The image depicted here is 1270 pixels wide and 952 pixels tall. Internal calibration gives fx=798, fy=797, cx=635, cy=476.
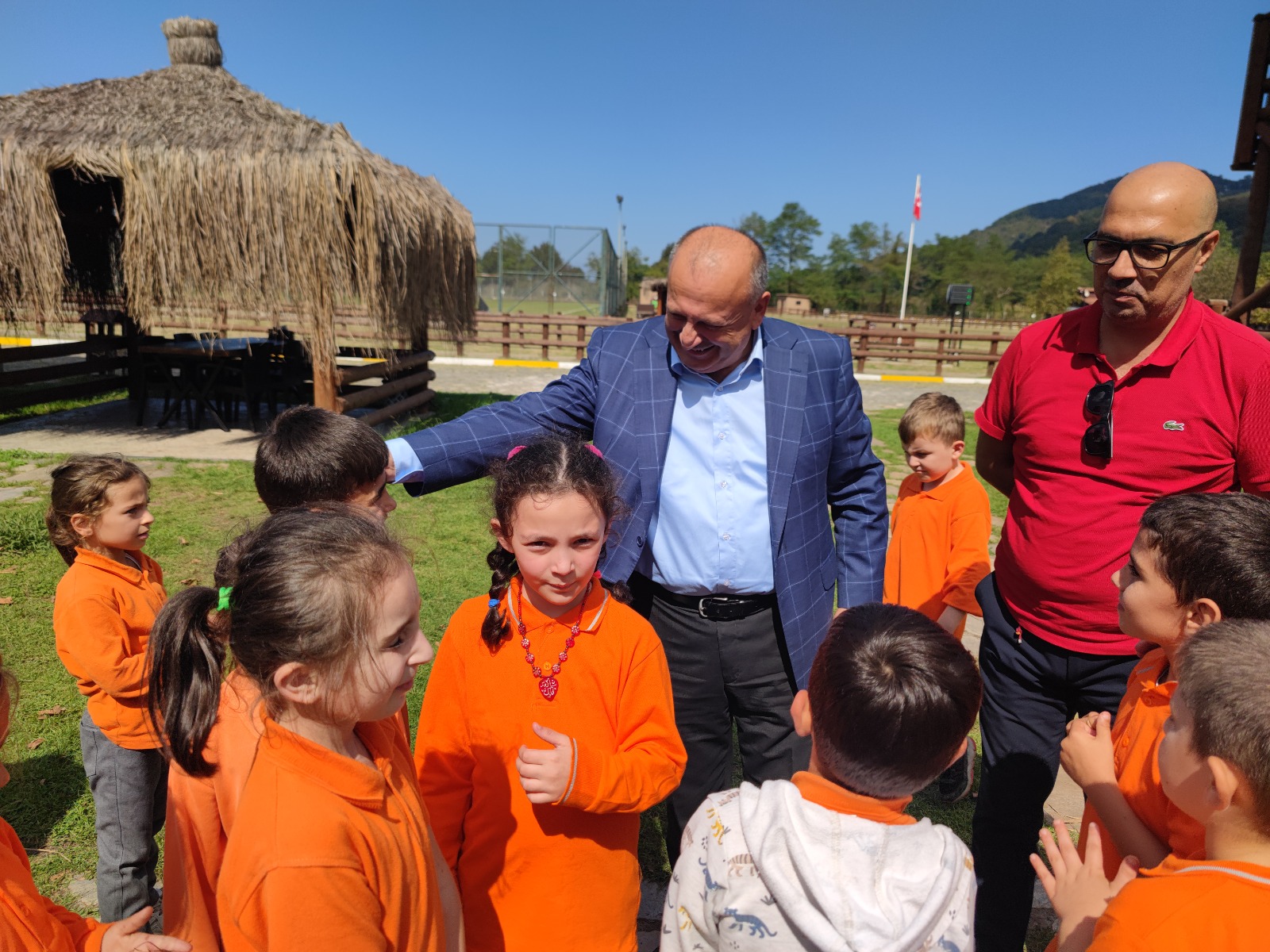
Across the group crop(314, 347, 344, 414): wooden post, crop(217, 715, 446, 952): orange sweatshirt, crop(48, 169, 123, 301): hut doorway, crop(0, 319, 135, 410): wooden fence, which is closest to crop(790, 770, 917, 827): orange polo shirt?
crop(217, 715, 446, 952): orange sweatshirt

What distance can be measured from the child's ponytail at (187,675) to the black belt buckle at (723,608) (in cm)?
131

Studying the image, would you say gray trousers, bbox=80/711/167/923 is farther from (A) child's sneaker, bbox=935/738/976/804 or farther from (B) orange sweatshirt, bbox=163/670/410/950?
(A) child's sneaker, bbox=935/738/976/804

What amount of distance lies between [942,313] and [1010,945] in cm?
6435

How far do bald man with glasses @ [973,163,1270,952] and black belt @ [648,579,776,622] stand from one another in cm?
68

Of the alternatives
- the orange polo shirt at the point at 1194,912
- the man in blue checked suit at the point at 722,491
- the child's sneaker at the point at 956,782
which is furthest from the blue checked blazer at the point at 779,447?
the child's sneaker at the point at 956,782

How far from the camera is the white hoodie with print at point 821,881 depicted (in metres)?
1.25

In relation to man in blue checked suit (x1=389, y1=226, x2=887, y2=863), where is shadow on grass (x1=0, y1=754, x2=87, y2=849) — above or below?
below

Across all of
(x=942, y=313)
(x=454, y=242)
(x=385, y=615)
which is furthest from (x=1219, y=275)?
(x=385, y=615)

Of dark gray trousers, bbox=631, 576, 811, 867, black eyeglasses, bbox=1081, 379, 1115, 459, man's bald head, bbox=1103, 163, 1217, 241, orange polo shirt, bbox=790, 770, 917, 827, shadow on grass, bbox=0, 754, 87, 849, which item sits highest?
man's bald head, bbox=1103, 163, 1217, 241

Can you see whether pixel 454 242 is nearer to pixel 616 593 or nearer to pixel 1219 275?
pixel 616 593

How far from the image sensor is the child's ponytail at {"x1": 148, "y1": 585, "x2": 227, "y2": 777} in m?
1.54

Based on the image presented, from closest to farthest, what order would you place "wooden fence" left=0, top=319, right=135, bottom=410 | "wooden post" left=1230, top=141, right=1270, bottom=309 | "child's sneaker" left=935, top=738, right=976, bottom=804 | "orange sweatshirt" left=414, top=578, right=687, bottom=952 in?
"orange sweatshirt" left=414, top=578, right=687, bottom=952 → "child's sneaker" left=935, top=738, right=976, bottom=804 → "wooden post" left=1230, top=141, right=1270, bottom=309 → "wooden fence" left=0, top=319, right=135, bottom=410

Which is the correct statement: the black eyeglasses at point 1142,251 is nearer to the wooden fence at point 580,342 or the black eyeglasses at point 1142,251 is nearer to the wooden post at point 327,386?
the wooden post at point 327,386

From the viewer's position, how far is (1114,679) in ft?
7.01
